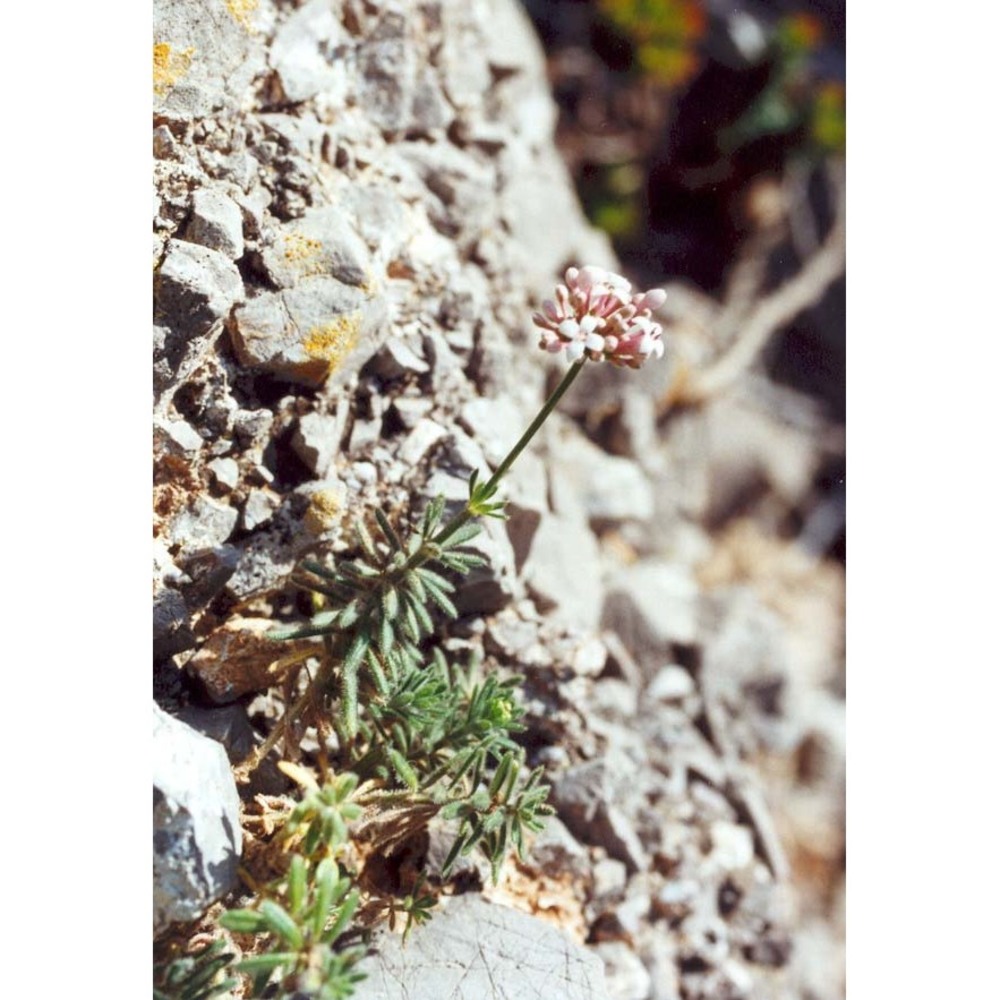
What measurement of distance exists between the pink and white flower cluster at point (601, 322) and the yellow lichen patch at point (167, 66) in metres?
0.97

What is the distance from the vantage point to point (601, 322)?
7.50 feet

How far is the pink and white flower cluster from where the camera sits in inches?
89.0

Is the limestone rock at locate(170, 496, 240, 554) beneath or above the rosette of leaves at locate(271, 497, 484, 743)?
above

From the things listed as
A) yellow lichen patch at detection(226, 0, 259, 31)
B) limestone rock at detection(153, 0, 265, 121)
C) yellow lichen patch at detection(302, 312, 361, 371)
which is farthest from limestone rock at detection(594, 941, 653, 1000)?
yellow lichen patch at detection(226, 0, 259, 31)

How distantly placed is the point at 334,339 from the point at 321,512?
1.38 feet

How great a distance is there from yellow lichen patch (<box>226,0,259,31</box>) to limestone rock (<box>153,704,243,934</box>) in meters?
1.64

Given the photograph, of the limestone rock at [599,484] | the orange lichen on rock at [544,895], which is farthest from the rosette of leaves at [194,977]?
the limestone rock at [599,484]

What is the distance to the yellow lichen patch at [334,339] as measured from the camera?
247 cm

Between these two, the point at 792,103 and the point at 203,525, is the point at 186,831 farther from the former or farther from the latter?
the point at 792,103

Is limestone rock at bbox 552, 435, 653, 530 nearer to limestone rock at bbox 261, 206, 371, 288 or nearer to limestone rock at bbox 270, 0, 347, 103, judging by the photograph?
limestone rock at bbox 261, 206, 371, 288

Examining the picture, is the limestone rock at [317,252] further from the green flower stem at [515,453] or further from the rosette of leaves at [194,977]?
the rosette of leaves at [194,977]
